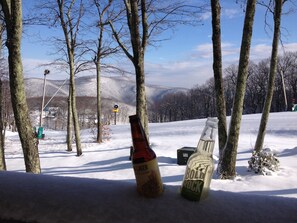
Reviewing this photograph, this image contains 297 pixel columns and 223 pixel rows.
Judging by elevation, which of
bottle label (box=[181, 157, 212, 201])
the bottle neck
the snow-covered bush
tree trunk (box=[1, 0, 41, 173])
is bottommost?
the snow-covered bush

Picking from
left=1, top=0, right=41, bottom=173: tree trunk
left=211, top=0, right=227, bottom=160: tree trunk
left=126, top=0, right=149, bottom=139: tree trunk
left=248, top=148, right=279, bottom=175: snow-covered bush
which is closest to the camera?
left=1, top=0, right=41, bottom=173: tree trunk

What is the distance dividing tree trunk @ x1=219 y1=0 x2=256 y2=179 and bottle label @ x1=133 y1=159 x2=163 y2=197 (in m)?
6.55

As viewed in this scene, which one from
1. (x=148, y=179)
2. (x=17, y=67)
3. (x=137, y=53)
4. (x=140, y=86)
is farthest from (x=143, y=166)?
(x=140, y=86)

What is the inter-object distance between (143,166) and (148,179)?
5 cm

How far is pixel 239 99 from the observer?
7.32 metres

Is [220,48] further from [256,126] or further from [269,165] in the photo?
[256,126]

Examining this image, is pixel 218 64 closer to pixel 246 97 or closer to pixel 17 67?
pixel 17 67

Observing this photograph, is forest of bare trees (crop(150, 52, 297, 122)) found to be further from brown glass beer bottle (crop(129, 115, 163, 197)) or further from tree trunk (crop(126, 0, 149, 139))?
brown glass beer bottle (crop(129, 115, 163, 197))

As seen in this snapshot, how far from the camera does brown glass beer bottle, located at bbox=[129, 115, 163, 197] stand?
107cm

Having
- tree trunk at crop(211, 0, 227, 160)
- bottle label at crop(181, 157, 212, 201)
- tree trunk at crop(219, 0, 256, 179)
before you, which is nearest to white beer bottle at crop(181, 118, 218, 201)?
bottle label at crop(181, 157, 212, 201)

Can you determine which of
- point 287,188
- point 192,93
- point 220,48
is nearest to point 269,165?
point 287,188

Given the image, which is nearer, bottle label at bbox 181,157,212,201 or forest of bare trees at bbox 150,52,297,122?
bottle label at bbox 181,157,212,201

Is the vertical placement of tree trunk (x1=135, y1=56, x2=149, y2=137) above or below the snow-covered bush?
above

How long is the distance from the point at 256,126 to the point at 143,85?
1164cm
